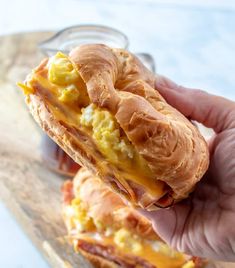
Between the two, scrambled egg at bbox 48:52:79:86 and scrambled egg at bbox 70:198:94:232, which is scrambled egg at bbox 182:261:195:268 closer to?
scrambled egg at bbox 70:198:94:232

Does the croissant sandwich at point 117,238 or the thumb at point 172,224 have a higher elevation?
the thumb at point 172,224

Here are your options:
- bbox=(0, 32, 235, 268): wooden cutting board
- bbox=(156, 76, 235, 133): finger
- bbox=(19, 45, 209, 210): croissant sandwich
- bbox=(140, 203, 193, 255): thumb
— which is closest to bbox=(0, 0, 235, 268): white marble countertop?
bbox=(0, 32, 235, 268): wooden cutting board

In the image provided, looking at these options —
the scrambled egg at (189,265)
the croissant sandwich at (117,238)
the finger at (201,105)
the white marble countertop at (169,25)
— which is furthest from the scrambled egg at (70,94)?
the white marble countertop at (169,25)

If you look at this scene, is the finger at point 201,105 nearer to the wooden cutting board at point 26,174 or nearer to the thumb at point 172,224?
the thumb at point 172,224

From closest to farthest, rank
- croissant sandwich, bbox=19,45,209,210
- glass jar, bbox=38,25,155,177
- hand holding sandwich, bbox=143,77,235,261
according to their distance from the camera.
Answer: croissant sandwich, bbox=19,45,209,210, hand holding sandwich, bbox=143,77,235,261, glass jar, bbox=38,25,155,177

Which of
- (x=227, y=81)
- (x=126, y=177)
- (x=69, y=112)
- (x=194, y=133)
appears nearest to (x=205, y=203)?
(x=194, y=133)
